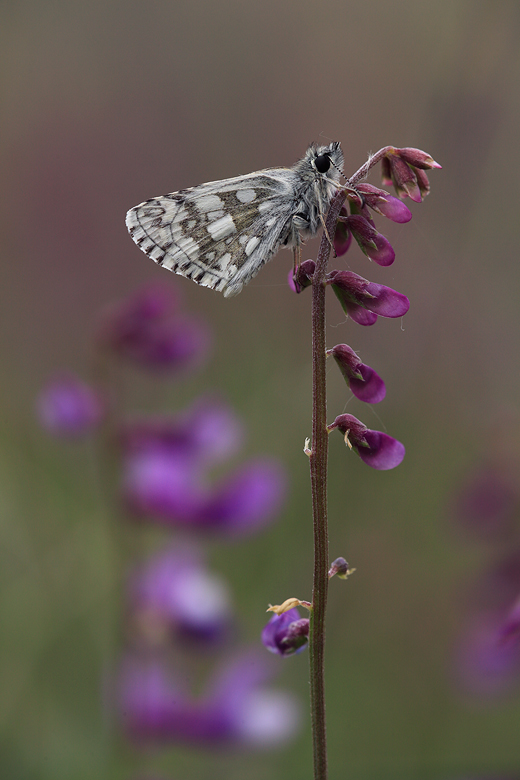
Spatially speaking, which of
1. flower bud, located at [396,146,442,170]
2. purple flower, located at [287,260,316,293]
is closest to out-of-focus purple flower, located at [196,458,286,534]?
purple flower, located at [287,260,316,293]

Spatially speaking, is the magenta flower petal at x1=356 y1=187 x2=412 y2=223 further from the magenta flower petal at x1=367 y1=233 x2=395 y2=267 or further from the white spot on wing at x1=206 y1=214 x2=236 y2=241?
the white spot on wing at x1=206 y1=214 x2=236 y2=241

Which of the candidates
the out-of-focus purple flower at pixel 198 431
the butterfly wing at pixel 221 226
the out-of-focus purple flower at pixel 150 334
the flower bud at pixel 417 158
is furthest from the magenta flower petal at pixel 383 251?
the out-of-focus purple flower at pixel 198 431

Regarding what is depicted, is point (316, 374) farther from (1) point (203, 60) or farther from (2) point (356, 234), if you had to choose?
(1) point (203, 60)

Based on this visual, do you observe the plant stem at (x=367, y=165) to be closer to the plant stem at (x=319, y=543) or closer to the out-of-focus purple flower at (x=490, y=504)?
the plant stem at (x=319, y=543)

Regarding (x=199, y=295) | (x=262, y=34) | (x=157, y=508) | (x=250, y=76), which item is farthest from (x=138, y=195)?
→ (x=157, y=508)

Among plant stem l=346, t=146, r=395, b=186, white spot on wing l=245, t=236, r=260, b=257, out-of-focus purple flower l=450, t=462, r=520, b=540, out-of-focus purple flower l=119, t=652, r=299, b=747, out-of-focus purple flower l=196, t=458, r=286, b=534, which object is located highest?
plant stem l=346, t=146, r=395, b=186

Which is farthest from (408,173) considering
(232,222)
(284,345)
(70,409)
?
(284,345)
